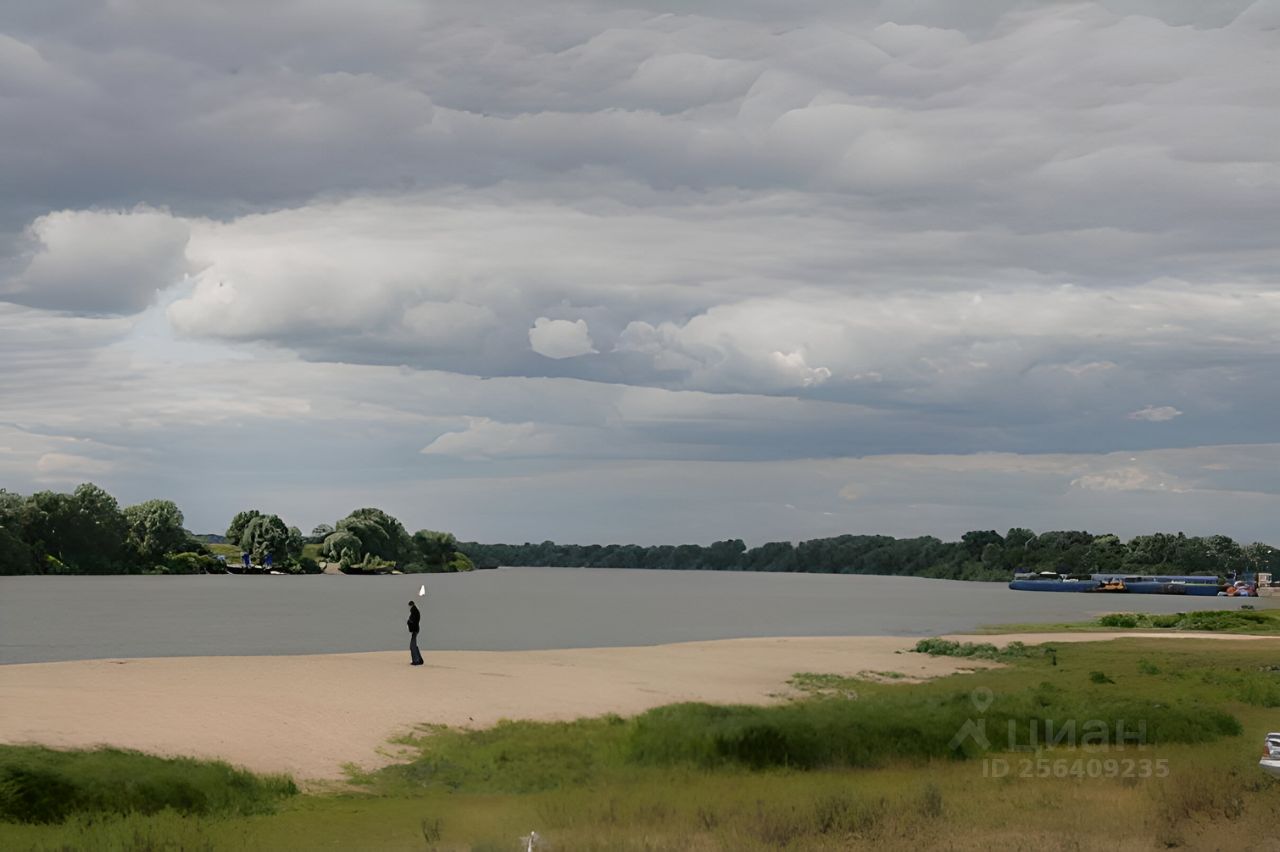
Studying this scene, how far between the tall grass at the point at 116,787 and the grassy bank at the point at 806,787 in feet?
2.19

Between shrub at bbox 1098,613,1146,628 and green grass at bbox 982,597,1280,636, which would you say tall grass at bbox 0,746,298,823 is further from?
shrub at bbox 1098,613,1146,628

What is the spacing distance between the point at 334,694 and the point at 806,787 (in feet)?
71.0

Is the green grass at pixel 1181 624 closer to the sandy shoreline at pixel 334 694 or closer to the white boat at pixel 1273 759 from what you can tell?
the sandy shoreline at pixel 334 694

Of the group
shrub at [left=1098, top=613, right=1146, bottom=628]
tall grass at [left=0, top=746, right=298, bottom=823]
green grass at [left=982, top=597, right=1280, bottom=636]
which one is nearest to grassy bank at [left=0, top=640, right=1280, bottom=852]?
tall grass at [left=0, top=746, right=298, bottom=823]

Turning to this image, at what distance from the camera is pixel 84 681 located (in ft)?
148

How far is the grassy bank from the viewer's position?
21.9 metres

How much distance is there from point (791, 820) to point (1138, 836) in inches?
234

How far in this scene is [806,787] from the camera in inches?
1087

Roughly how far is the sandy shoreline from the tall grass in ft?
10.2

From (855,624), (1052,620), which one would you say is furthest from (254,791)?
(1052,620)

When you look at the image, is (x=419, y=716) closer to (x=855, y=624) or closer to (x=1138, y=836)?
(x=1138, y=836)

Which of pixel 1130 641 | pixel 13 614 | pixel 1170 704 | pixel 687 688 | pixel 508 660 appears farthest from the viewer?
pixel 13 614

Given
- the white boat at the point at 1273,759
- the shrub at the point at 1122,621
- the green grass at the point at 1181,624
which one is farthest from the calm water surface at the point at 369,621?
the white boat at the point at 1273,759

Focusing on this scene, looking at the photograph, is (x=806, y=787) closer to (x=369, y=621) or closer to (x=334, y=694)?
(x=334, y=694)
